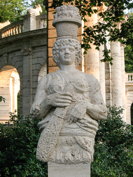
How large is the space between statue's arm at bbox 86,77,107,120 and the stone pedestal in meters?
0.61

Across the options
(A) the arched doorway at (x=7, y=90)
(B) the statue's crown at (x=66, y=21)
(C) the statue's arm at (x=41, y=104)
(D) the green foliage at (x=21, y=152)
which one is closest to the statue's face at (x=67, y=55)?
(B) the statue's crown at (x=66, y=21)

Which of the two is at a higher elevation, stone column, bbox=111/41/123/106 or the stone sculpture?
stone column, bbox=111/41/123/106

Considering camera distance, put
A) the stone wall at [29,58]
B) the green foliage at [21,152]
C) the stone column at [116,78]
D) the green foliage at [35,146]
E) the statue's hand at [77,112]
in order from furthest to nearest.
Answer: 1. the stone column at [116,78]
2. the stone wall at [29,58]
3. the green foliage at [35,146]
4. the green foliage at [21,152]
5. the statue's hand at [77,112]

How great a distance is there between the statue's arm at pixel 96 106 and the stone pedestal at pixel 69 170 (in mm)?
608

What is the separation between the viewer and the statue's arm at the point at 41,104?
179 inches

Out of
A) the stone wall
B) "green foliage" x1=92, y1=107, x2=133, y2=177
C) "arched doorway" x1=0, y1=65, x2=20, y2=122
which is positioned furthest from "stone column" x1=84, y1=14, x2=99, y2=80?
"arched doorway" x1=0, y1=65, x2=20, y2=122

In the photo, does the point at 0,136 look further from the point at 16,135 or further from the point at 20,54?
the point at 20,54

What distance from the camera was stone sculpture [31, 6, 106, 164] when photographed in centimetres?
443

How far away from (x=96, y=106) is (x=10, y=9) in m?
27.8

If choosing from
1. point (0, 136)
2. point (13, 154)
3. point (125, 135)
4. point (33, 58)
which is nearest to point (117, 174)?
point (125, 135)

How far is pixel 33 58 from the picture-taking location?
21438mm

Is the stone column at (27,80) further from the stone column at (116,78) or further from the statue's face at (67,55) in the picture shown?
the statue's face at (67,55)

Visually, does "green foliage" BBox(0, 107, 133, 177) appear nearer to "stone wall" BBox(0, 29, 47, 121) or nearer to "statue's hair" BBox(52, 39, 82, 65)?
"statue's hair" BBox(52, 39, 82, 65)

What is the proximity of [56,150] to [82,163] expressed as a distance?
350 millimetres
